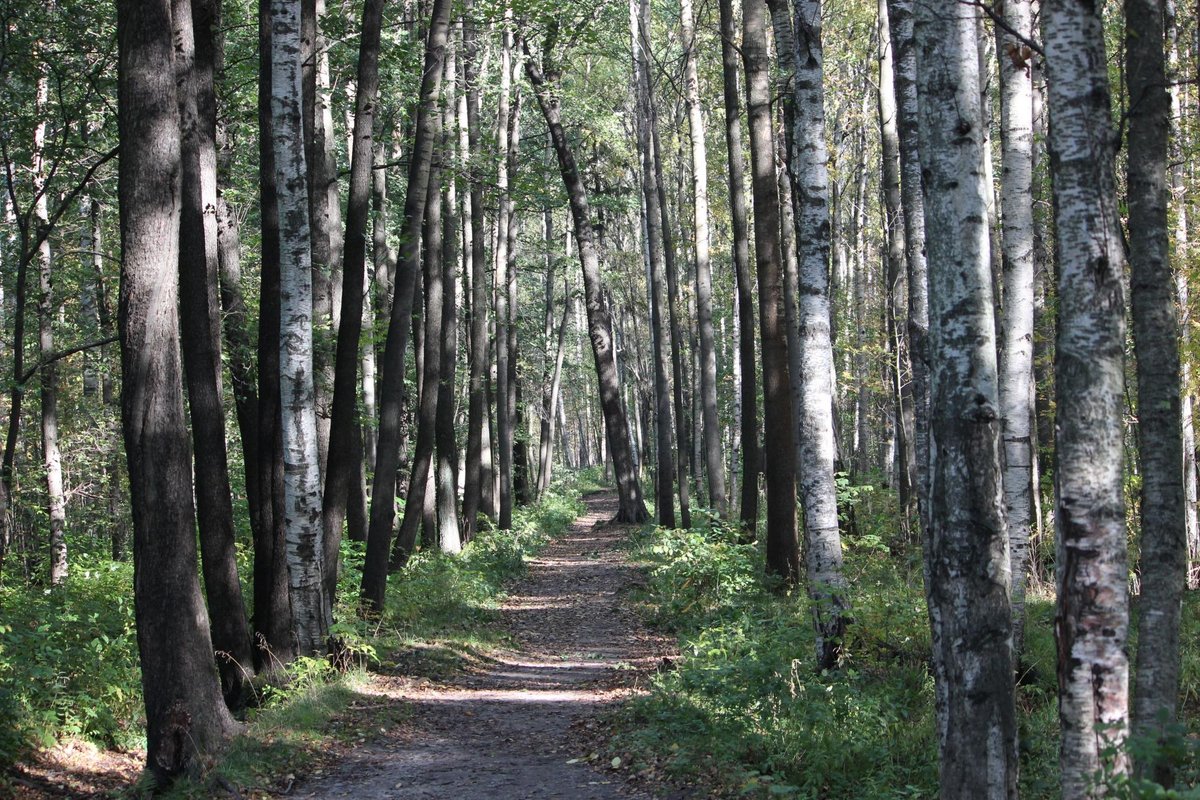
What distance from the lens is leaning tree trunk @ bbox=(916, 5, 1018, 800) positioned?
14.5 ft

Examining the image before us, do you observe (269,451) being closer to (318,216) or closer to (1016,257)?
(318,216)

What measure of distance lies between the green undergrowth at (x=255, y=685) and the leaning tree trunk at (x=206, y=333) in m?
0.76

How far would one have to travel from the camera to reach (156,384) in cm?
698

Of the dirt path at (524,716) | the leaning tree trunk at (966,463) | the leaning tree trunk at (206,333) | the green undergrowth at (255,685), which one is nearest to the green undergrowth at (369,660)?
the green undergrowth at (255,685)

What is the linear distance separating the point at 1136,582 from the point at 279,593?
9869mm

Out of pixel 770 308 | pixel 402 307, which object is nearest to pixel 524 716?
pixel 402 307

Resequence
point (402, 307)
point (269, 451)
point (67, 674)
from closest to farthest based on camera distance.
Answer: point (67, 674) → point (269, 451) → point (402, 307)

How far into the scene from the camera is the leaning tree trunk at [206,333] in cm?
838

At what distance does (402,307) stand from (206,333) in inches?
163

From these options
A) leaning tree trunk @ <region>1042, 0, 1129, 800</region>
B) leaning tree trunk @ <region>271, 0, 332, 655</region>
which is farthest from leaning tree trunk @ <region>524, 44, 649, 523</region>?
leaning tree trunk @ <region>1042, 0, 1129, 800</region>

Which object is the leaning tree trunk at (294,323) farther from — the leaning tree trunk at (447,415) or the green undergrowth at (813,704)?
the leaning tree trunk at (447,415)

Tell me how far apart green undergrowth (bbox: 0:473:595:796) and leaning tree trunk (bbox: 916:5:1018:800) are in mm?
5067

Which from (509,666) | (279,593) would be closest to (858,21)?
(509,666)

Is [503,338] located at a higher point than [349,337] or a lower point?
higher
